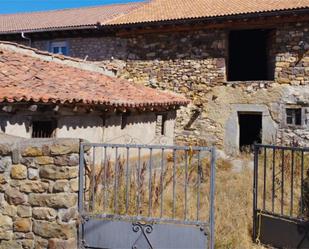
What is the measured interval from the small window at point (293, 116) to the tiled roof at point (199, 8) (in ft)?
10.4

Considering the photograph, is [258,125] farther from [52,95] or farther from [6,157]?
[6,157]

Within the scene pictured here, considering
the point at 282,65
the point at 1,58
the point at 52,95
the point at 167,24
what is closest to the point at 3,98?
the point at 52,95

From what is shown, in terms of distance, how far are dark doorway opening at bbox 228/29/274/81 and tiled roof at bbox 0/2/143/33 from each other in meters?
4.93

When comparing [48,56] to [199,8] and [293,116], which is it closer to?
[199,8]

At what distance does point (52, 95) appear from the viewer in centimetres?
782

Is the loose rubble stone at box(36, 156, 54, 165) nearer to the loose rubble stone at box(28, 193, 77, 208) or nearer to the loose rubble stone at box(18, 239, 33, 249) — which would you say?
the loose rubble stone at box(28, 193, 77, 208)

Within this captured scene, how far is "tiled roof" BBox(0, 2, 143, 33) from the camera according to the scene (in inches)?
621

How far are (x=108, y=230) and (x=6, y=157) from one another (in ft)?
5.44

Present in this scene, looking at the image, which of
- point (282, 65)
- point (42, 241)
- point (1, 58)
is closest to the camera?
point (42, 241)

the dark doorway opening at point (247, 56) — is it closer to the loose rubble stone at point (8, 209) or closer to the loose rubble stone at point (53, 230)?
the loose rubble stone at point (53, 230)

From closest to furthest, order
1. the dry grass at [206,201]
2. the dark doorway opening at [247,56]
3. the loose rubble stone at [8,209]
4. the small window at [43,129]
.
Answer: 1. the loose rubble stone at [8,209]
2. the dry grass at [206,201]
3. the small window at [43,129]
4. the dark doorway opening at [247,56]

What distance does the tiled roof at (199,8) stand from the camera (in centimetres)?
1259

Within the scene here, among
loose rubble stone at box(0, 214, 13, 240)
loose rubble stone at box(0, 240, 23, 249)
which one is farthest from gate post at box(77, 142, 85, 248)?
loose rubble stone at box(0, 214, 13, 240)

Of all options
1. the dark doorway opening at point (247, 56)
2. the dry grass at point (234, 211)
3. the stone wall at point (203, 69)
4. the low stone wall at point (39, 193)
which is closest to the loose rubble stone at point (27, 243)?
the low stone wall at point (39, 193)
